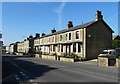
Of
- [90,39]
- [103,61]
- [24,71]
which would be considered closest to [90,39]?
[90,39]

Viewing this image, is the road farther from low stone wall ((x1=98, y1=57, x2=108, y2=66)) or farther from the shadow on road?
low stone wall ((x1=98, y1=57, x2=108, y2=66))

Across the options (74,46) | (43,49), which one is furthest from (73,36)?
(43,49)

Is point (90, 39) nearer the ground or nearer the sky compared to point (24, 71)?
nearer the sky

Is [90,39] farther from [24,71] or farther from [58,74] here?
[58,74]

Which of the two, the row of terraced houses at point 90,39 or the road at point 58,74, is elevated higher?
the row of terraced houses at point 90,39

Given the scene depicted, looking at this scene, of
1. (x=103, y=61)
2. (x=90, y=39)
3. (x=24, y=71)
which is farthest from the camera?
(x=90, y=39)

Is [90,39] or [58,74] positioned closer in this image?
[58,74]

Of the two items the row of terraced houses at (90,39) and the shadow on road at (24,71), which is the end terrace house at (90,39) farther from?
the shadow on road at (24,71)

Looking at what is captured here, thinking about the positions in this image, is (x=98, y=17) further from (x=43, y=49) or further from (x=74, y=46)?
(x=43, y=49)

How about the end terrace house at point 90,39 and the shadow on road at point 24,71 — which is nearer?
the shadow on road at point 24,71

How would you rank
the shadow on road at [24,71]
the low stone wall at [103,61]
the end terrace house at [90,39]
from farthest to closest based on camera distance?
1. the end terrace house at [90,39]
2. the low stone wall at [103,61]
3. the shadow on road at [24,71]

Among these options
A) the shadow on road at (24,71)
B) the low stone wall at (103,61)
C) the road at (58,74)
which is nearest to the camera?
the road at (58,74)

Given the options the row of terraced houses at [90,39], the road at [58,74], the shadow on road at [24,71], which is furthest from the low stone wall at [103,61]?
the row of terraced houses at [90,39]

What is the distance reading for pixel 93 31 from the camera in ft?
118
